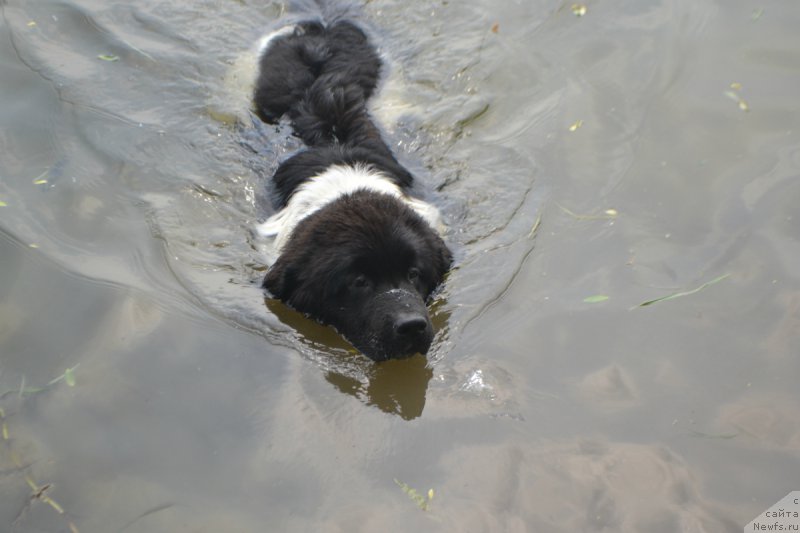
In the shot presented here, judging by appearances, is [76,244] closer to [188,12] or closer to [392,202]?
[392,202]

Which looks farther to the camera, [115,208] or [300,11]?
[300,11]

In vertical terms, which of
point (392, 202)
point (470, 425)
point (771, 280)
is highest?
point (392, 202)

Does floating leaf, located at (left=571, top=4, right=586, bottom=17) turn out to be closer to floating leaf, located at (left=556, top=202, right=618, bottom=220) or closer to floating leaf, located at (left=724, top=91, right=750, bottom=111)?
floating leaf, located at (left=724, top=91, right=750, bottom=111)

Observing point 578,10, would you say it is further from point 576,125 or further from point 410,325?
point 410,325

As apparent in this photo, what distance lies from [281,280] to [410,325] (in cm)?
103

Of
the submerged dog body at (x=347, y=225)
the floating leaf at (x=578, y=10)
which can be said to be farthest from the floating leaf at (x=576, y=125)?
the floating leaf at (x=578, y=10)

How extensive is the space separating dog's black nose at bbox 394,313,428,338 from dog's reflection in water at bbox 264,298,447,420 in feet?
1.01

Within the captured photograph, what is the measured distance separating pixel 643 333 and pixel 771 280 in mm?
873

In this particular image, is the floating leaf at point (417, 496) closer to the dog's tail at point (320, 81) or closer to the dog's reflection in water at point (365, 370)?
the dog's reflection in water at point (365, 370)

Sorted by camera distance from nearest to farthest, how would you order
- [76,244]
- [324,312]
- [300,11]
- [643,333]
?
[643,333], [324,312], [76,244], [300,11]

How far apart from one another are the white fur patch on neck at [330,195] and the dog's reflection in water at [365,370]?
582 millimetres

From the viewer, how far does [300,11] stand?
25.9 feet

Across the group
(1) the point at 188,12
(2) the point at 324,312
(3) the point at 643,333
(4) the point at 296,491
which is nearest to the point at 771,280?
(3) the point at 643,333

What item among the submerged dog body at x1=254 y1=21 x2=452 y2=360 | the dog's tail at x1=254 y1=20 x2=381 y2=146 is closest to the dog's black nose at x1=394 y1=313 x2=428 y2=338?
the submerged dog body at x1=254 y1=21 x2=452 y2=360
